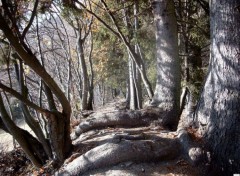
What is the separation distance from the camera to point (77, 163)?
14.6 ft

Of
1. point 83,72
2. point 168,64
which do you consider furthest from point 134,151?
point 83,72

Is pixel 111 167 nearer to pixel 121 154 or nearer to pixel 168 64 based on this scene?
pixel 121 154

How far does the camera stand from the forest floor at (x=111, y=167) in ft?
13.8

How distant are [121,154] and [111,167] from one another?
0.24m

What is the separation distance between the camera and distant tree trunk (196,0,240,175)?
4.07 m

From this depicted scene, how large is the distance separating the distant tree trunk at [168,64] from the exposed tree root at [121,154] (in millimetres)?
1307

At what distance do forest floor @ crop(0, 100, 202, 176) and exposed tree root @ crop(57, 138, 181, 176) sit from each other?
0.26ft

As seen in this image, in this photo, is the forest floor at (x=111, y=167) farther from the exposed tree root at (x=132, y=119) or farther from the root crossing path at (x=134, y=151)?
the exposed tree root at (x=132, y=119)

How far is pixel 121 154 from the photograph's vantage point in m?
4.36

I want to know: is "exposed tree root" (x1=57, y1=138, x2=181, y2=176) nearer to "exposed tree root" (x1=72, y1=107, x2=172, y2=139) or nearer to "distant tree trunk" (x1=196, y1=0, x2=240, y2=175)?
"distant tree trunk" (x1=196, y1=0, x2=240, y2=175)

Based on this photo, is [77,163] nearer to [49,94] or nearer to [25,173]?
[49,94]

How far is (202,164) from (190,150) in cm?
26

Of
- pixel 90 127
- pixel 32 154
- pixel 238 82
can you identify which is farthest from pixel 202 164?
pixel 32 154

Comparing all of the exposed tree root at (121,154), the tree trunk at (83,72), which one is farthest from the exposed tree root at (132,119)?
the tree trunk at (83,72)
